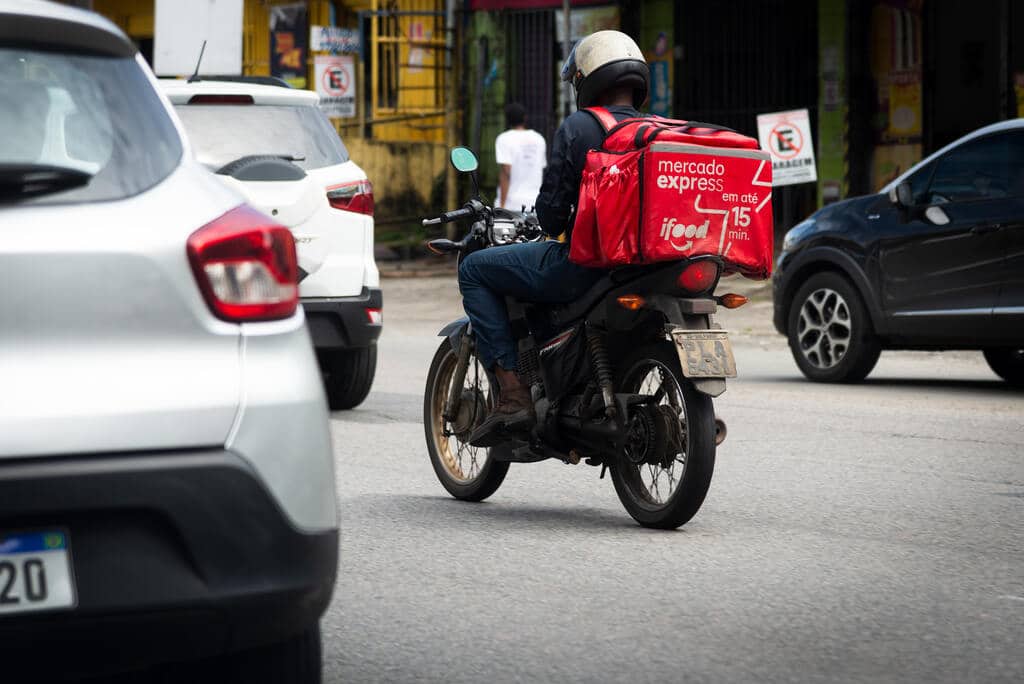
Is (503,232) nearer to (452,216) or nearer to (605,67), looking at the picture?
(452,216)

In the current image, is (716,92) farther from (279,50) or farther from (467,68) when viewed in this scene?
(279,50)

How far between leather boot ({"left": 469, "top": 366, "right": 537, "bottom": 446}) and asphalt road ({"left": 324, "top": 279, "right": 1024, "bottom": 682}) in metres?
0.32

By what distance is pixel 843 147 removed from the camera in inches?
900

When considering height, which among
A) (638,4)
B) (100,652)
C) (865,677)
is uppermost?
(638,4)

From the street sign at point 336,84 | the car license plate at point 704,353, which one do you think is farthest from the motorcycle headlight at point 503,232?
the street sign at point 336,84

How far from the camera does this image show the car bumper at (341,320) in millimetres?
9625

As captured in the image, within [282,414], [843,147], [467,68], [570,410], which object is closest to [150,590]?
[282,414]

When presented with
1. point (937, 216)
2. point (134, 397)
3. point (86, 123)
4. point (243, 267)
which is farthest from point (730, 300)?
point (937, 216)

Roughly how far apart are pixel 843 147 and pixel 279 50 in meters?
11.8

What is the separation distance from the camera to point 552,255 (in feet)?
21.4

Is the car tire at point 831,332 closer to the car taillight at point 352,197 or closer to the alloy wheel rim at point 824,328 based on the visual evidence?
the alloy wheel rim at point 824,328

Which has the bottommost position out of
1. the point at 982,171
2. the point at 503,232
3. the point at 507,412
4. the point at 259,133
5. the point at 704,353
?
the point at 507,412

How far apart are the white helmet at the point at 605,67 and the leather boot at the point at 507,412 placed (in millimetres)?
1118

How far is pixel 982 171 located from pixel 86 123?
28.3 ft
